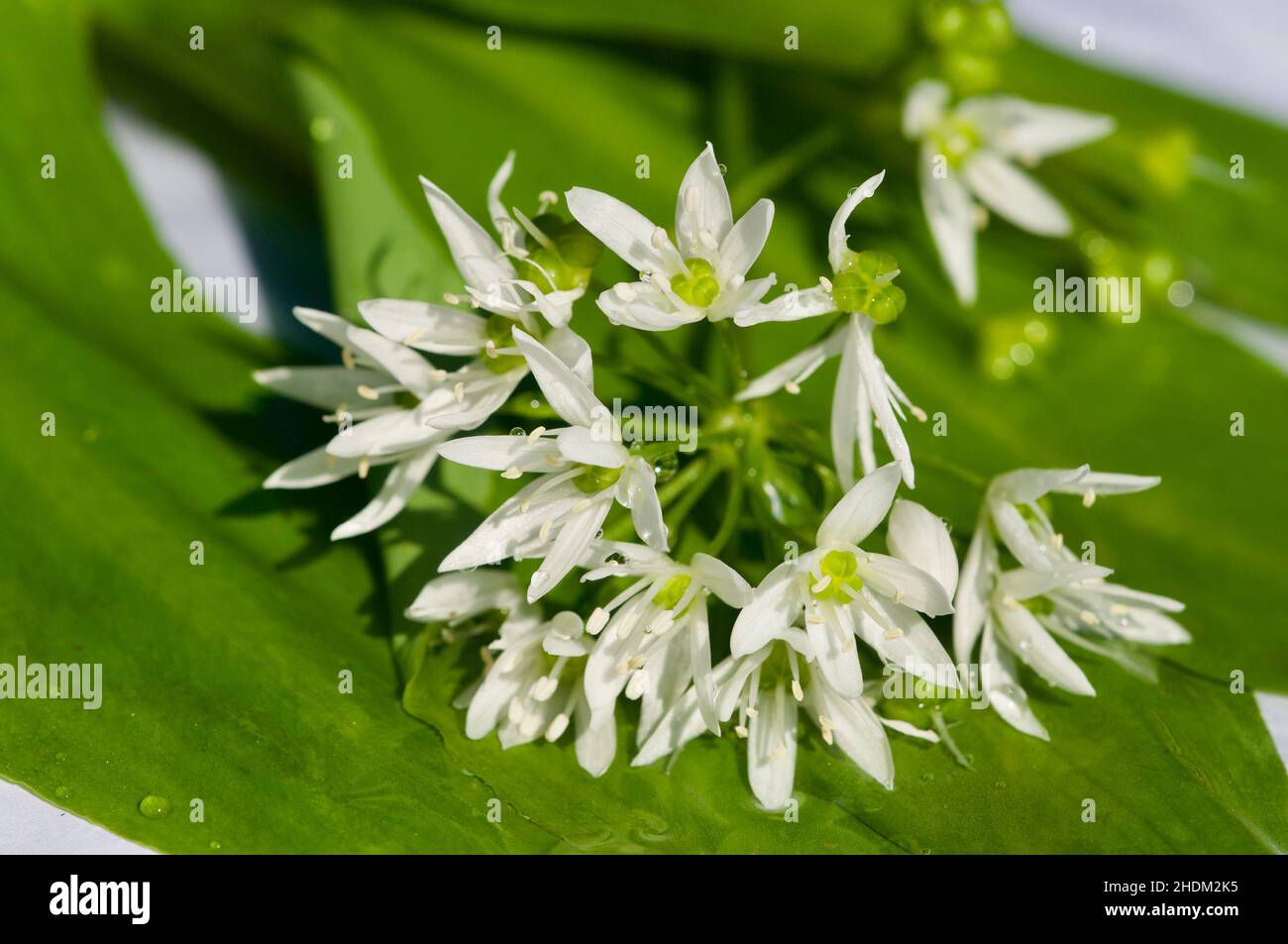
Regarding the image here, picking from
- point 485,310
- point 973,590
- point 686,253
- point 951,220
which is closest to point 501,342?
point 485,310

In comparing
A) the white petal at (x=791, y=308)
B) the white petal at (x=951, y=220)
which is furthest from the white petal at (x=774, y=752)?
the white petal at (x=951, y=220)

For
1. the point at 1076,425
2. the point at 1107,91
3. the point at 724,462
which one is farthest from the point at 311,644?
the point at 1107,91

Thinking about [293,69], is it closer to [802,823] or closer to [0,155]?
[0,155]

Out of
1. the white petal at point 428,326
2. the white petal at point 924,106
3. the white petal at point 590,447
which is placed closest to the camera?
the white petal at point 590,447

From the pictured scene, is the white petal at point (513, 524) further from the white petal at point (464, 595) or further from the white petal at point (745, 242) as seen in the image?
the white petal at point (745, 242)

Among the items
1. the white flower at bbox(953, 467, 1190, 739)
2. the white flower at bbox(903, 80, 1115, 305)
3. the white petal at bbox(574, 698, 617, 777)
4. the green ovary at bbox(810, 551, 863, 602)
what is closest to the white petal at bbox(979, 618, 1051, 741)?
the white flower at bbox(953, 467, 1190, 739)

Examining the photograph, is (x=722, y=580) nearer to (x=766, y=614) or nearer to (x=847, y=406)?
(x=766, y=614)
